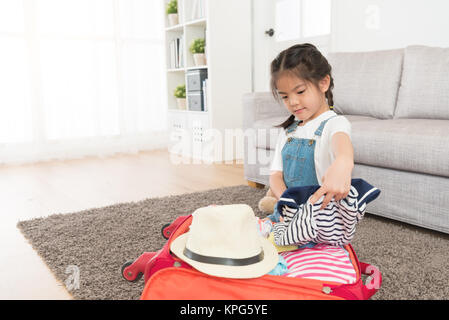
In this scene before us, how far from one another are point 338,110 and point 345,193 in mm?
1762

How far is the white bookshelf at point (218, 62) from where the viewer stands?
11.1 feet

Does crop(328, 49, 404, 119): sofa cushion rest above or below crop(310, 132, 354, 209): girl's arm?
above

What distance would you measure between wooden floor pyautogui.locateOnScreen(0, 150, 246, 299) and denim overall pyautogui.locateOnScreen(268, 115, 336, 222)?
720 mm

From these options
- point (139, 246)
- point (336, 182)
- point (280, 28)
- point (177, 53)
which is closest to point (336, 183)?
point (336, 182)

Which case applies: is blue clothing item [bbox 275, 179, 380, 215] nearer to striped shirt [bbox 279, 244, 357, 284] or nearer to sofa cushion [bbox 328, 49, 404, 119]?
striped shirt [bbox 279, 244, 357, 284]

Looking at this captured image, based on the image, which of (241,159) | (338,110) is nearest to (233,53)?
(241,159)

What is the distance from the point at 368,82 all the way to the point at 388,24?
65 cm

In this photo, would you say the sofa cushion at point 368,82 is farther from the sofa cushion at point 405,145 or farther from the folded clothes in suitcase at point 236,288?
the folded clothes in suitcase at point 236,288

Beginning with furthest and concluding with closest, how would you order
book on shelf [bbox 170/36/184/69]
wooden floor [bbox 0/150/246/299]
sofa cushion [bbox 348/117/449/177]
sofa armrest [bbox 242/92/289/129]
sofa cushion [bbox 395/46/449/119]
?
1. book on shelf [bbox 170/36/184/69]
2. sofa armrest [bbox 242/92/289/129]
3. sofa cushion [bbox 395/46/449/119]
4. sofa cushion [bbox 348/117/449/177]
5. wooden floor [bbox 0/150/246/299]

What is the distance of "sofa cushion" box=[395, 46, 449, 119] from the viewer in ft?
6.62

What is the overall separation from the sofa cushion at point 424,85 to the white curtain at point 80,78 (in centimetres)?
268

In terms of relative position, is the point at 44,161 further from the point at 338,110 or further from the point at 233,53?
the point at 338,110

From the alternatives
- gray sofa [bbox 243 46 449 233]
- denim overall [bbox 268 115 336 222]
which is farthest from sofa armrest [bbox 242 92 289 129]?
denim overall [bbox 268 115 336 222]

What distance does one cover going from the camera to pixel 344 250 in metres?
0.98
